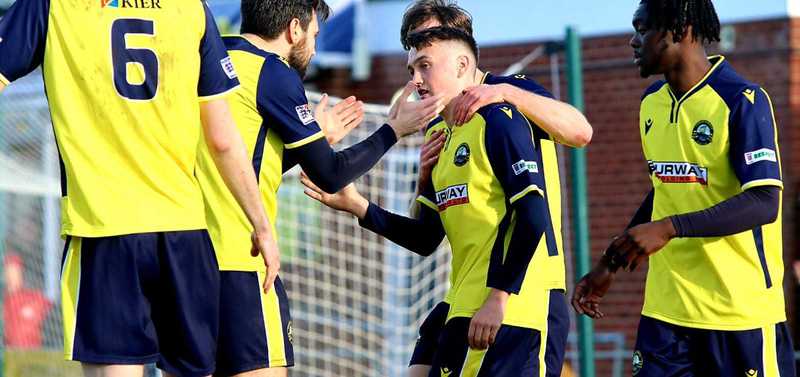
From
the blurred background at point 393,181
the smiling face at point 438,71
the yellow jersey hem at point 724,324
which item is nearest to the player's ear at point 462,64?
the smiling face at point 438,71

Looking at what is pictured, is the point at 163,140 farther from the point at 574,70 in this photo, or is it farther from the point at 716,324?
the point at 574,70

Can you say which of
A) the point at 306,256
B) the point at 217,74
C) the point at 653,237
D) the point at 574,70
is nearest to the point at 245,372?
the point at 217,74

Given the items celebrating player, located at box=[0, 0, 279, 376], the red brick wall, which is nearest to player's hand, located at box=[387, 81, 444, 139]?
celebrating player, located at box=[0, 0, 279, 376]

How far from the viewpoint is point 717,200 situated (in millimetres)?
4871

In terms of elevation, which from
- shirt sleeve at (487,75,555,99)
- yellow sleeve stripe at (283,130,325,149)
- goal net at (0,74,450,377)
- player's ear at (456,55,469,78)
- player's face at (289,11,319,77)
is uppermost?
player's face at (289,11,319,77)

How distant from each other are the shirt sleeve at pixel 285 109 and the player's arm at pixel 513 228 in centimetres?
73

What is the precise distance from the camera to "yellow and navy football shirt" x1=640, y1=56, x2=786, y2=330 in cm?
480

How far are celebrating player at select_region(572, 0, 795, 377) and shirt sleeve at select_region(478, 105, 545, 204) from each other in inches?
17.0

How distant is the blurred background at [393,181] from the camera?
9.88 metres

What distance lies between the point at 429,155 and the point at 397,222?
0.35 metres

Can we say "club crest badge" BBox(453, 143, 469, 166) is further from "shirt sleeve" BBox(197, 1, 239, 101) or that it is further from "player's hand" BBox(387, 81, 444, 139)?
"shirt sleeve" BBox(197, 1, 239, 101)

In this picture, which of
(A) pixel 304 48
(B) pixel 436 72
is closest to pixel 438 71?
(B) pixel 436 72

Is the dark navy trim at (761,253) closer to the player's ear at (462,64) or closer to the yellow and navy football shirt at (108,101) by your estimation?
the player's ear at (462,64)

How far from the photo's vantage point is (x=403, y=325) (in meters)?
9.62
